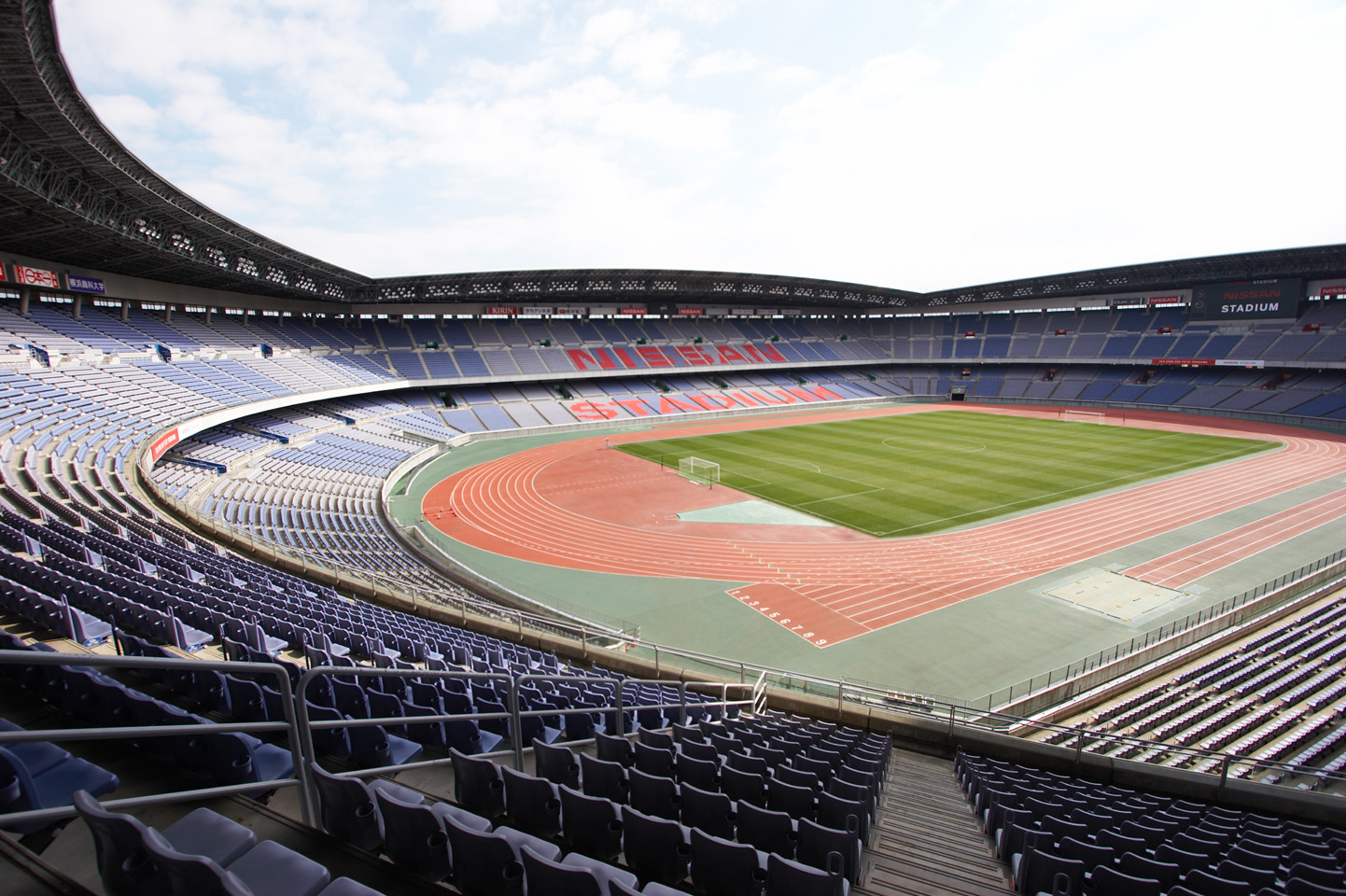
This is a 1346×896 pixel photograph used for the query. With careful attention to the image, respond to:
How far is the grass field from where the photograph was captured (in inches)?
1183

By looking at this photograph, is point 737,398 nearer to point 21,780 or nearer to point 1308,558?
point 1308,558

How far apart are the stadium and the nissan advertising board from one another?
0.31 metres

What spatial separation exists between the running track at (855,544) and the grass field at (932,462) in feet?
6.84

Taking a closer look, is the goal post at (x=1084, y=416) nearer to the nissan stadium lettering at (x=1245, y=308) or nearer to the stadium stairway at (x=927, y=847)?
the nissan stadium lettering at (x=1245, y=308)

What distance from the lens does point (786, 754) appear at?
7973mm

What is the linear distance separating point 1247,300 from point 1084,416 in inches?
778

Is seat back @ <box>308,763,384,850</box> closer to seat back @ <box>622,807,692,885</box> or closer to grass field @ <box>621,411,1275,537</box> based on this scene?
seat back @ <box>622,807,692,885</box>

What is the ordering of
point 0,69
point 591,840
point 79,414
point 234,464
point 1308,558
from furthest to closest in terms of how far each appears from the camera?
1. point 234,464
2. point 79,414
3. point 1308,558
4. point 0,69
5. point 591,840

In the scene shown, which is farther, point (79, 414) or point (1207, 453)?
point (1207, 453)

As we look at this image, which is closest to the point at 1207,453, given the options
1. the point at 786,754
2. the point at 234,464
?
the point at 786,754

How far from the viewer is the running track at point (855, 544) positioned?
20594mm

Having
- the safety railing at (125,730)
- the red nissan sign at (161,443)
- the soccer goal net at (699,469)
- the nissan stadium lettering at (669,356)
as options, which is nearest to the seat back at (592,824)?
the safety railing at (125,730)

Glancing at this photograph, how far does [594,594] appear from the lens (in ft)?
69.5

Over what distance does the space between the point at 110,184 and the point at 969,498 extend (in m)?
38.4
